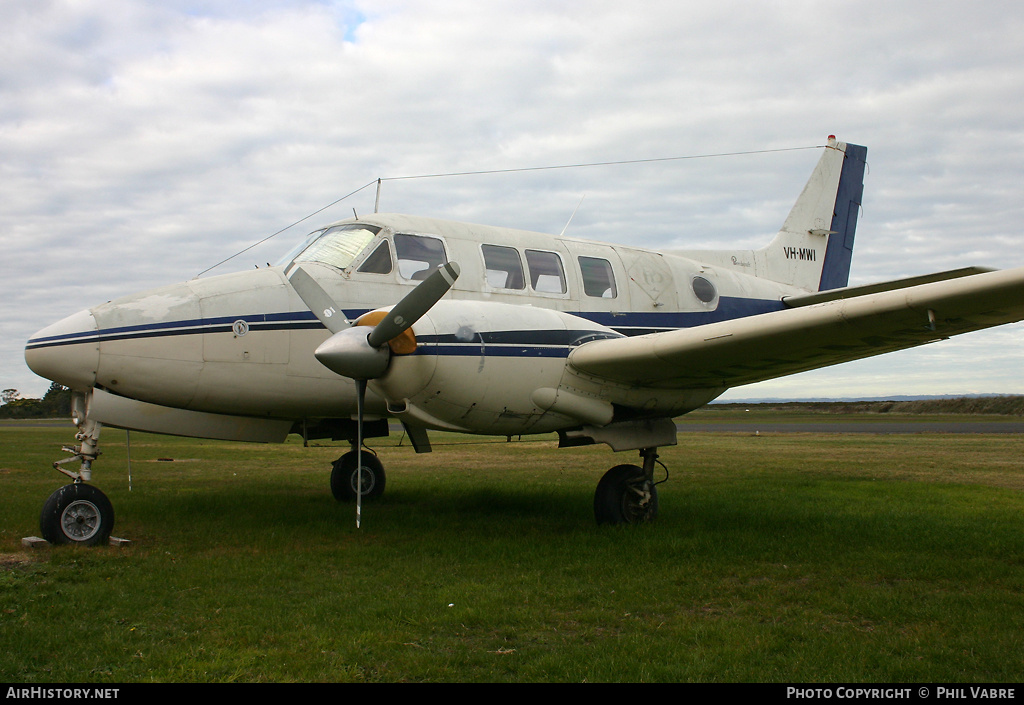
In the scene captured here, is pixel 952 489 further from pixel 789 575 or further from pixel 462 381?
pixel 462 381

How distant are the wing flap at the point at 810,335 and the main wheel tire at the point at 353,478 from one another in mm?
4626

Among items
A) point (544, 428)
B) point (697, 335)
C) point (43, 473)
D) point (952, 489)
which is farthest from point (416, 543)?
point (43, 473)


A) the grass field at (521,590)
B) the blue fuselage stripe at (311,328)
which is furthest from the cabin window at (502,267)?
the grass field at (521,590)

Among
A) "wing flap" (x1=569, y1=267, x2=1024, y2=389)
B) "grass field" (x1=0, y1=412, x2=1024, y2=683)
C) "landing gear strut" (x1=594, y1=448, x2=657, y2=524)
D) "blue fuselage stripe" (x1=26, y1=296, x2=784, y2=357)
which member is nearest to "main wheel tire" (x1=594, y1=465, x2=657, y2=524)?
"landing gear strut" (x1=594, y1=448, x2=657, y2=524)

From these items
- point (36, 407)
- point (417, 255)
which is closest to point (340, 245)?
point (417, 255)

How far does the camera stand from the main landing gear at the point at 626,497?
26.5ft

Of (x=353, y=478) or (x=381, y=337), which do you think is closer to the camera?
(x=381, y=337)

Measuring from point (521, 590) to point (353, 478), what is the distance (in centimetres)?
557

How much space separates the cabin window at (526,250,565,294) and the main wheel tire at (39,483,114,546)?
5.05 m

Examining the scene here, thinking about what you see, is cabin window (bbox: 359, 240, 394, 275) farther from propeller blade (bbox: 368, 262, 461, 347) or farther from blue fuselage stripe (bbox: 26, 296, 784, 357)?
propeller blade (bbox: 368, 262, 461, 347)

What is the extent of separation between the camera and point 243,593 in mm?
5348

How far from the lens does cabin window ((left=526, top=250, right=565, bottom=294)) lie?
29.3 feet

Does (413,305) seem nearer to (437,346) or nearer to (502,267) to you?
(437,346)

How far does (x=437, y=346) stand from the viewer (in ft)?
21.6
